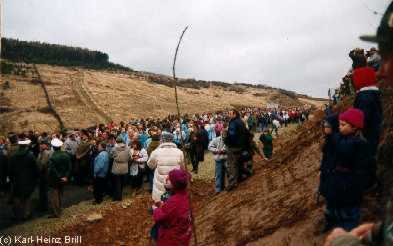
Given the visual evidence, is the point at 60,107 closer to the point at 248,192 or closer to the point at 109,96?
the point at 109,96

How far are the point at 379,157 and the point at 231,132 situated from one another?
4.30 meters

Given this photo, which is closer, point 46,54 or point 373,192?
point 373,192

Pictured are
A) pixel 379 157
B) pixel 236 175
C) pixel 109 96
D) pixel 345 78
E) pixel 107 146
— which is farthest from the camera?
pixel 109 96

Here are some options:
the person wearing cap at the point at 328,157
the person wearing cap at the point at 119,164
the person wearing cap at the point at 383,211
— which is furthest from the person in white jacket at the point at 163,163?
the person wearing cap at the point at 383,211

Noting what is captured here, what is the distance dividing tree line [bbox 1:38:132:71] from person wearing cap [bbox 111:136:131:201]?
67.8m

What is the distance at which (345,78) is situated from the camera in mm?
18359

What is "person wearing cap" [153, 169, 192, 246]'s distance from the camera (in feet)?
19.3

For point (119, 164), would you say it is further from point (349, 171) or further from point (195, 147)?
point (349, 171)

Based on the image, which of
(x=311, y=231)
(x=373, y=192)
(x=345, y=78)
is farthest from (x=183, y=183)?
(x=345, y=78)

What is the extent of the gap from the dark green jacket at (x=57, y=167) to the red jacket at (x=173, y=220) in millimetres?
6577

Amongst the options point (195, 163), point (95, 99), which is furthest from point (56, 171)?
point (95, 99)

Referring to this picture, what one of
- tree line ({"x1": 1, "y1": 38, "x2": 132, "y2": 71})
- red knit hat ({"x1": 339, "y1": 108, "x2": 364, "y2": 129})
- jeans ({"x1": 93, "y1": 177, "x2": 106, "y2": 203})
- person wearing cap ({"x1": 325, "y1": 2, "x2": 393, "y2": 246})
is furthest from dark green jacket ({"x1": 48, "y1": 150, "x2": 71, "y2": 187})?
tree line ({"x1": 1, "y1": 38, "x2": 132, "y2": 71})

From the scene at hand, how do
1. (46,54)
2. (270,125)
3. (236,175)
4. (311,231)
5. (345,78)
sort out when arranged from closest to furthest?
(311,231)
(236,175)
(345,78)
(270,125)
(46,54)

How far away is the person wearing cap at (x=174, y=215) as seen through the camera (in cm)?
589
